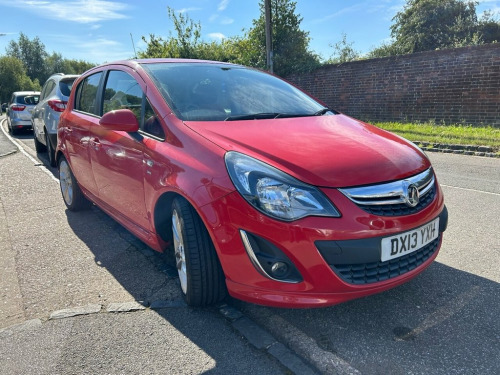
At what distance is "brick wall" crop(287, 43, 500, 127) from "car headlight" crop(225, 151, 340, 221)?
36.6 feet

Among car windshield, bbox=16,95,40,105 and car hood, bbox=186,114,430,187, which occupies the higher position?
car windshield, bbox=16,95,40,105

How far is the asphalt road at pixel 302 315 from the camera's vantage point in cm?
200

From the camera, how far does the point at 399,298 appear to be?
2523 millimetres

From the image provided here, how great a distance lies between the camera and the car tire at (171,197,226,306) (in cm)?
225

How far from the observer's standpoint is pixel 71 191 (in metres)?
4.54

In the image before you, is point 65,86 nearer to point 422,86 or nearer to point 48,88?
point 48,88

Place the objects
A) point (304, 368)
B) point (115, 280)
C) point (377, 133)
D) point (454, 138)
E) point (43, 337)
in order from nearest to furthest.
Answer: point (304, 368) < point (43, 337) < point (377, 133) < point (115, 280) < point (454, 138)

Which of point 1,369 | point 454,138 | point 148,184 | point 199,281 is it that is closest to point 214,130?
point 148,184

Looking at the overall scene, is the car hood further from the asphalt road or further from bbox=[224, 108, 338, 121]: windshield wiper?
the asphalt road

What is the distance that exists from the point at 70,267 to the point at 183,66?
1.93 m

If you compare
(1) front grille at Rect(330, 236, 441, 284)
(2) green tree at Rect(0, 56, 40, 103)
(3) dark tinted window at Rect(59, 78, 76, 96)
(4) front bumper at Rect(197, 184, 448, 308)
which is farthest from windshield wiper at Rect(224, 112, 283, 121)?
(2) green tree at Rect(0, 56, 40, 103)

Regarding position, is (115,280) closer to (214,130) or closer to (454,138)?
(214,130)

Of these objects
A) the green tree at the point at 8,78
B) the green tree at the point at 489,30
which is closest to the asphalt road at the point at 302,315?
the green tree at the point at 489,30

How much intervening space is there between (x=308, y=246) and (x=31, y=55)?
277 feet
